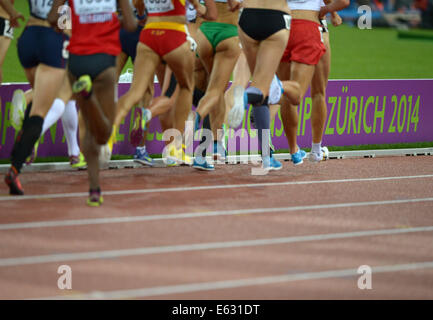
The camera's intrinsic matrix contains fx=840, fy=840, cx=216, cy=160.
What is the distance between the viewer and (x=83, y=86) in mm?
6574

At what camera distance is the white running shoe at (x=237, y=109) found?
8141 millimetres

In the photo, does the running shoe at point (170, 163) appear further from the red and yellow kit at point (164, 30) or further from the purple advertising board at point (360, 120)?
the red and yellow kit at point (164, 30)

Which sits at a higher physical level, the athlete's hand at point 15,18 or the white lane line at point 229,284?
the athlete's hand at point 15,18

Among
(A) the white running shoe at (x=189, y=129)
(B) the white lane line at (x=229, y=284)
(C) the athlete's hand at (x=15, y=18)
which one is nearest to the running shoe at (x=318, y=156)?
(A) the white running shoe at (x=189, y=129)

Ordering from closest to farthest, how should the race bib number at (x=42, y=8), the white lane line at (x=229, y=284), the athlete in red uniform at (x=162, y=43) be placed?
the white lane line at (x=229, y=284)
the race bib number at (x=42, y=8)
the athlete in red uniform at (x=162, y=43)

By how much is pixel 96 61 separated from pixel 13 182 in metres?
1.43

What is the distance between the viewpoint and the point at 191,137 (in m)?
9.46

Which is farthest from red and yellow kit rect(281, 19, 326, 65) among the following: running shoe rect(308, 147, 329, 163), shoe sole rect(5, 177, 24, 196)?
shoe sole rect(5, 177, 24, 196)

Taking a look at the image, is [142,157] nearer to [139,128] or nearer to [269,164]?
[139,128]

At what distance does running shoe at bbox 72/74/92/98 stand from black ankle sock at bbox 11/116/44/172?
38.6 inches

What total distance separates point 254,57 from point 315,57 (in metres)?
0.87

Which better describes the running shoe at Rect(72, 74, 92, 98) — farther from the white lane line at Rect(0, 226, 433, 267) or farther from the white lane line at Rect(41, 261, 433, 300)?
the white lane line at Rect(41, 261, 433, 300)

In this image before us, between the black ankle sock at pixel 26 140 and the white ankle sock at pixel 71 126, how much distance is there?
1.38m
